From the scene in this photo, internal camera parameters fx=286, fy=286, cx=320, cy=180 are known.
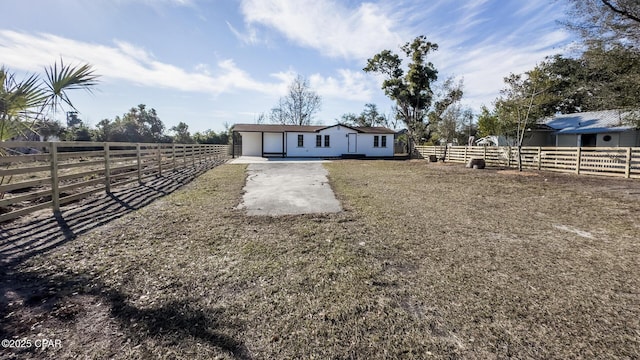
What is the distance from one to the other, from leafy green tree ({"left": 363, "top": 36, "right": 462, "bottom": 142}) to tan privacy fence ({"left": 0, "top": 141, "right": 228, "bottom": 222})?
68.8 feet

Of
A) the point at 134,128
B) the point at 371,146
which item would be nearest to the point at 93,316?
the point at 371,146

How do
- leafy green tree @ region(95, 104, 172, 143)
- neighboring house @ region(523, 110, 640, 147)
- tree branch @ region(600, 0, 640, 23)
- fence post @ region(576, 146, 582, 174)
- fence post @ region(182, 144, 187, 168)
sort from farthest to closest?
leafy green tree @ region(95, 104, 172, 143) → neighboring house @ region(523, 110, 640, 147) → fence post @ region(182, 144, 187, 168) → fence post @ region(576, 146, 582, 174) → tree branch @ region(600, 0, 640, 23)

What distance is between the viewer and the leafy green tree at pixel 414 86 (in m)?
28.6

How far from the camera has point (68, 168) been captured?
7230mm

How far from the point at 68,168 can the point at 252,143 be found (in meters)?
19.9

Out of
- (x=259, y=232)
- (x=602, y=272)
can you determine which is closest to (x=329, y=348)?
(x=259, y=232)

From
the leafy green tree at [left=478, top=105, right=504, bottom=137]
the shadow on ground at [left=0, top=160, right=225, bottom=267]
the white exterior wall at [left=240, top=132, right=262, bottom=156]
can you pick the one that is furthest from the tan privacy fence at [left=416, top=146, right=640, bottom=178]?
the white exterior wall at [left=240, top=132, right=262, bottom=156]

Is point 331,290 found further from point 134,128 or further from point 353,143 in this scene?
point 134,128

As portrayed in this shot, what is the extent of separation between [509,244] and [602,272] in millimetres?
929

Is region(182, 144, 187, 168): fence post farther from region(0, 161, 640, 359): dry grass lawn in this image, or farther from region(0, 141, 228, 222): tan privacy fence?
region(0, 161, 640, 359): dry grass lawn

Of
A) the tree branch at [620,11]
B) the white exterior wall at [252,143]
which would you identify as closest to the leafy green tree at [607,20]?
the tree branch at [620,11]

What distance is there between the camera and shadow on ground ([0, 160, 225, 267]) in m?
3.33

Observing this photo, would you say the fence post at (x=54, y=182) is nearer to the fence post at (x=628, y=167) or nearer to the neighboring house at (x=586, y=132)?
the fence post at (x=628, y=167)

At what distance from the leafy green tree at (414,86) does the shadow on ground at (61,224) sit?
27621mm
